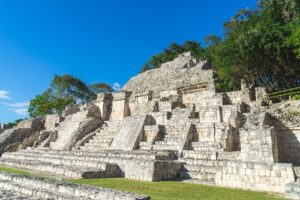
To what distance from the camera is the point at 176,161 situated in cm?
961

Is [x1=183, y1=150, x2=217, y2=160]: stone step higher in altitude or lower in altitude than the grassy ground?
higher

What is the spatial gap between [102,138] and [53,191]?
982 cm

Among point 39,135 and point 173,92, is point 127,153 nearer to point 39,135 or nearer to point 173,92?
point 173,92

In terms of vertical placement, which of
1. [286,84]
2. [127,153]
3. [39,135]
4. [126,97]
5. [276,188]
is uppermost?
[286,84]

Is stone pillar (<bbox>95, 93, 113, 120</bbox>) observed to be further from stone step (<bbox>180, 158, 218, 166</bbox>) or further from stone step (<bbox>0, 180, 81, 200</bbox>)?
stone step (<bbox>0, 180, 81, 200</bbox>)

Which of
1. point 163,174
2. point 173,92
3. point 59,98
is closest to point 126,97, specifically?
point 173,92

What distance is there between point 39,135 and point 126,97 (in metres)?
7.41

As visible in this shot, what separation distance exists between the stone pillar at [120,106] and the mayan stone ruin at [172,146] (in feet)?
0.24

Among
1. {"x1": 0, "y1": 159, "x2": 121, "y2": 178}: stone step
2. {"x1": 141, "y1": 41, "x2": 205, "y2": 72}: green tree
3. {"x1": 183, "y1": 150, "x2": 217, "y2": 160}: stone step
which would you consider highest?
{"x1": 141, "y1": 41, "x2": 205, "y2": 72}: green tree

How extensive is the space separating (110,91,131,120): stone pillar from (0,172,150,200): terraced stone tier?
Result: 1208 centimetres

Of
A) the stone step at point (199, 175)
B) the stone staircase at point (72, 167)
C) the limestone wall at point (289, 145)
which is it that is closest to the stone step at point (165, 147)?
the stone step at point (199, 175)

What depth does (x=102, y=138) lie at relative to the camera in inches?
634

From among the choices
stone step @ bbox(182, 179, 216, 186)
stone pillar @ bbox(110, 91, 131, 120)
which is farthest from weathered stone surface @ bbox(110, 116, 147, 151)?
stone step @ bbox(182, 179, 216, 186)

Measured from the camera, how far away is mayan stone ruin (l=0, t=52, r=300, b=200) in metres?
7.06
